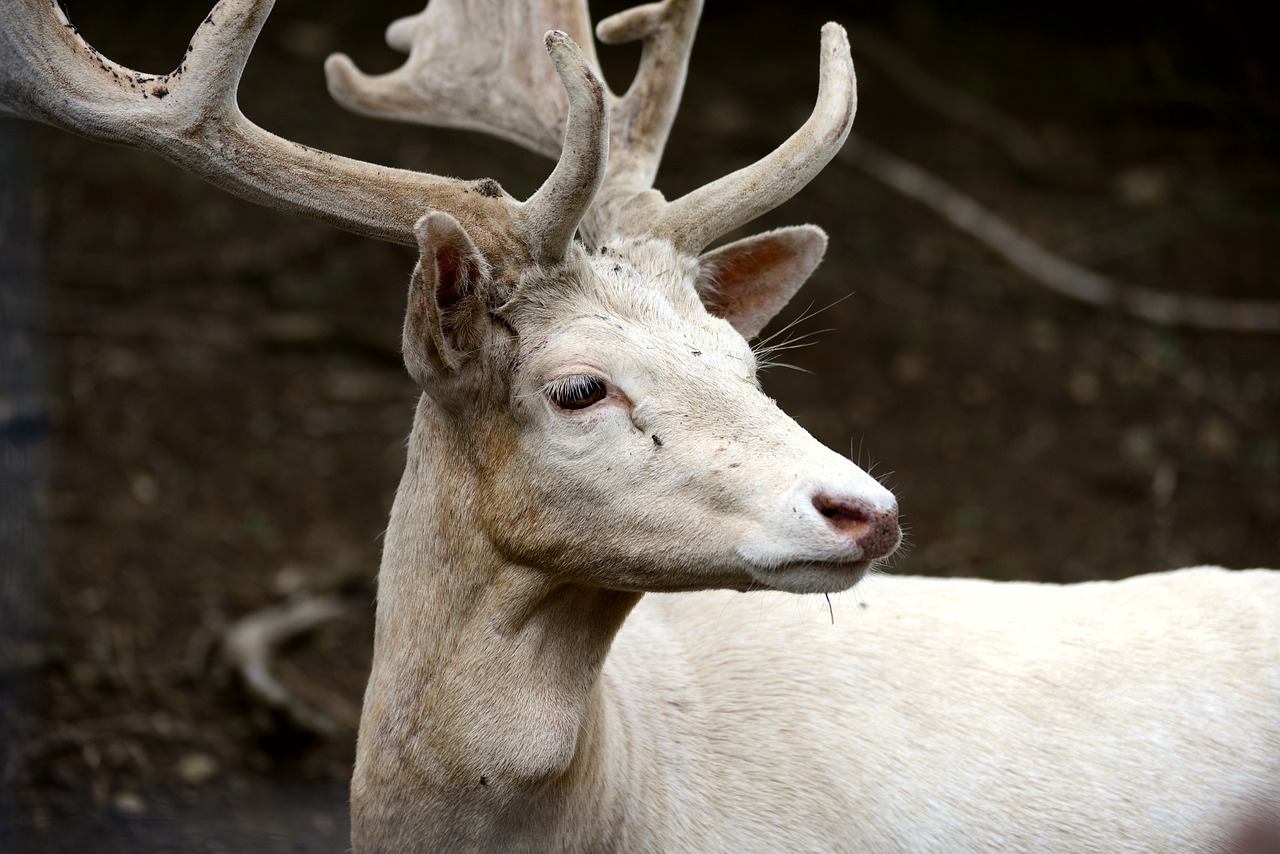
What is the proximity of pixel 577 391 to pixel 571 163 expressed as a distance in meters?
0.45

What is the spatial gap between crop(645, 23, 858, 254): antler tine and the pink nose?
875 mm

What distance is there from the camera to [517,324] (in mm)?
2859

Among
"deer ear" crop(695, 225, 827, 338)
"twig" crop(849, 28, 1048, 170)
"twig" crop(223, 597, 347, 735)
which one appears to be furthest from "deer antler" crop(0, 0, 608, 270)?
"twig" crop(849, 28, 1048, 170)

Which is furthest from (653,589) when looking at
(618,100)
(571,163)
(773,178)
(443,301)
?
(618,100)

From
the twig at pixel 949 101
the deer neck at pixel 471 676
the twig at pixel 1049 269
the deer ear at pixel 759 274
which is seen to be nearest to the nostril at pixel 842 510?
the deer neck at pixel 471 676

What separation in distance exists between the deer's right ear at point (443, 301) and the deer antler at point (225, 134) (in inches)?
4.1

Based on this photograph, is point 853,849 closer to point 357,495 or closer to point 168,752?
point 168,752

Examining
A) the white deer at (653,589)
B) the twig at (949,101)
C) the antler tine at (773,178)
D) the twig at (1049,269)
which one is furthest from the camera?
the twig at (949,101)

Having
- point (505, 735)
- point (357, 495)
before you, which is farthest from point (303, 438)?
point (505, 735)

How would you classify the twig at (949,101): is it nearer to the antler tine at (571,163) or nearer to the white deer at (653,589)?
the white deer at (653,589)

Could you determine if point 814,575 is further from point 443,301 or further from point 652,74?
point 652,74

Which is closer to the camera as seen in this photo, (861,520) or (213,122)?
(861,520)

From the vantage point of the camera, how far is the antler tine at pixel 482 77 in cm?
367

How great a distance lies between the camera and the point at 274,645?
5430mm
